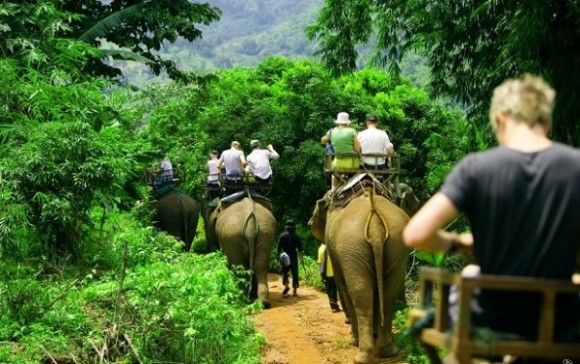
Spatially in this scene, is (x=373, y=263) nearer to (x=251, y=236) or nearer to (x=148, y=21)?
(x=251, y=236)

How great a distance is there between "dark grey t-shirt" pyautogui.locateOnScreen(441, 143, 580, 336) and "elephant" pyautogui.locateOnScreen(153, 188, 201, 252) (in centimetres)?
1910

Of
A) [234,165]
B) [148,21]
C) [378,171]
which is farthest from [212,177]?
[378,171]

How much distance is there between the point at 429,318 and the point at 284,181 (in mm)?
23735

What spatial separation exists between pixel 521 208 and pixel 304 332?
11466mm

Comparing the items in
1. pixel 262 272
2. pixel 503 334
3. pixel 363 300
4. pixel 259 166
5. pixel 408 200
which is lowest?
pixel 262 272

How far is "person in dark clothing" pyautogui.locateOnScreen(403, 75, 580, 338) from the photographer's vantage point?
3.81 meters

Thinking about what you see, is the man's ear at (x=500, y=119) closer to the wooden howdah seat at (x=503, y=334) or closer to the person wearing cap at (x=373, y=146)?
the wooden howdah seat at (x=503, y=334)

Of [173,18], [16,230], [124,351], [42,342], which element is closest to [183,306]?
[124,351]

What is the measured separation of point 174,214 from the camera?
75.2 ft

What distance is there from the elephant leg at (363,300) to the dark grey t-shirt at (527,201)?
7741 mm

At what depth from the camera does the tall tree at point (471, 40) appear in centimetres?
1027

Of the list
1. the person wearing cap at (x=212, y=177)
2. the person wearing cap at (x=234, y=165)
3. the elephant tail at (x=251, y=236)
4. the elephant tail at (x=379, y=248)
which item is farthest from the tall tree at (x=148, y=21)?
the elephant tail at (x=379, y=248)

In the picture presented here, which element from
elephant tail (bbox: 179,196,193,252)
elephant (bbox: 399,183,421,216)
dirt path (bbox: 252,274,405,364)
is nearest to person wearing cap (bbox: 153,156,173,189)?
elephant tail (bbox: 179,196,193,252)

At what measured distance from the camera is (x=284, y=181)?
2784 cm
